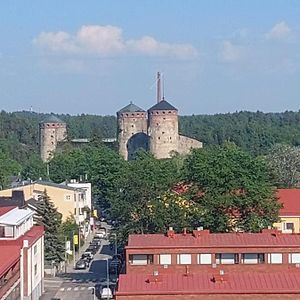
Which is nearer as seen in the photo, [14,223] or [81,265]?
[14,223]

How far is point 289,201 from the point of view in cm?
6931

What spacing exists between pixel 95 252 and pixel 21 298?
89.9ft

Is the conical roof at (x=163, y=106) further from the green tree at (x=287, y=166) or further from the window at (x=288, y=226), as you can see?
the window at (x=288, y=226)

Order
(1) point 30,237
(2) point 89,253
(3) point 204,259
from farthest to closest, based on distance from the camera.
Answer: (2) point 89,253 < (1) point 30,237 < (3) point 204,259

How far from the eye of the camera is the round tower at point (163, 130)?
136125 mm

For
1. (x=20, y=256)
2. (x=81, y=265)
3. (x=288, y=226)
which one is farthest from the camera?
(x=288, y=226)

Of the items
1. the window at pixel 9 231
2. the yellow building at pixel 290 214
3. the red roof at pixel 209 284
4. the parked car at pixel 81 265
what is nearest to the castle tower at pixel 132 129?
the yellow building at pixel 290 214

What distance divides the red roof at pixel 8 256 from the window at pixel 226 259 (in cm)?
910

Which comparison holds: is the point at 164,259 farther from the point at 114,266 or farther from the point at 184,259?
the point at 114,266

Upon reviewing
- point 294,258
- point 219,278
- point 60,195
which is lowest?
point 219,278

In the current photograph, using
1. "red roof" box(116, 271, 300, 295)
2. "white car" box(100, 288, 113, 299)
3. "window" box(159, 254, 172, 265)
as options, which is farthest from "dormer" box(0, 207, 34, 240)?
"red roof" box(116, 271, 300, 295)

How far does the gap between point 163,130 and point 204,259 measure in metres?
91.2

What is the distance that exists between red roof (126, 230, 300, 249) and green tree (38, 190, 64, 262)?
1759cm

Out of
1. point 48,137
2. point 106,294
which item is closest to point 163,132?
point 48,137
